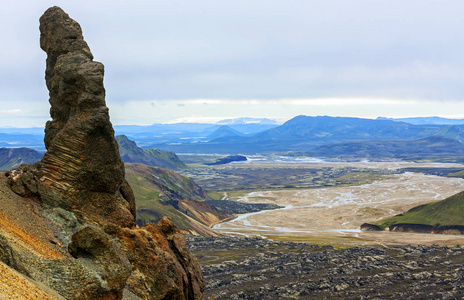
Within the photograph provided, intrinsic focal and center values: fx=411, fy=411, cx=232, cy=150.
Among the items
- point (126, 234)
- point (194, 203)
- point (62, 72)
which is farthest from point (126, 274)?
point (194, 203)

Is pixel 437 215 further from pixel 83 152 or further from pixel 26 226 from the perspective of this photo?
pixel 26 226

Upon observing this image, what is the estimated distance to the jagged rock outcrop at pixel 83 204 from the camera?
2358 cm

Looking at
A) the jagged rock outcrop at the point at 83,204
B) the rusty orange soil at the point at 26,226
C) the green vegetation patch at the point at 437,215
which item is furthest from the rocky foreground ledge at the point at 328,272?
the green vegetation patch at the point at 437,215

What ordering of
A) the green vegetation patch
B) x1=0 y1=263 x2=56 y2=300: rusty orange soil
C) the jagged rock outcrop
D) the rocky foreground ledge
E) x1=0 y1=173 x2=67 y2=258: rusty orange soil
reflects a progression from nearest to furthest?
x1=0 y1=263 x2=56 y2=300: rusty orange soil
the jagged rock outcrop
x1=0 y1=173 x2=67 y2=258: rusty orange soil
the rocky foreground ledge
the green vegetation patch

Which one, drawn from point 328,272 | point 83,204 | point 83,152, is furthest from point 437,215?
point 83,152

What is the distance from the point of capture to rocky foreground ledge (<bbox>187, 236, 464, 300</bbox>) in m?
64.7

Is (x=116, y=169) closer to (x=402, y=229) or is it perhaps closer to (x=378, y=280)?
(x=378, y=280)

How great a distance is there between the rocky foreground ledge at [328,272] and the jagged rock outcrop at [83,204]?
34344 millimetres

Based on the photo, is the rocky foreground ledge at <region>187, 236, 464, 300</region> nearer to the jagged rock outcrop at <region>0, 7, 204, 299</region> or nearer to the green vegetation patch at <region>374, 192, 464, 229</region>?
the jagged rock outcrop at <region>0, 7, 204, 299</region>

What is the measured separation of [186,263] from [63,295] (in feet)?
50.3

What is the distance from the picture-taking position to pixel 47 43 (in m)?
38.4

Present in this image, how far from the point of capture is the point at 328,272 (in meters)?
77.9

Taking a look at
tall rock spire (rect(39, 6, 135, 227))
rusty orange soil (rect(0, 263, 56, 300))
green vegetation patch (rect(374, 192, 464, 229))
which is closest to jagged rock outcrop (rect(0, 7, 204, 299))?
tall rock spire (rect(39, 6, 135, 227))

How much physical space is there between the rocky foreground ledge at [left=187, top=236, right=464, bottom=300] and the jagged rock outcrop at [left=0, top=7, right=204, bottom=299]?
3434 cm
